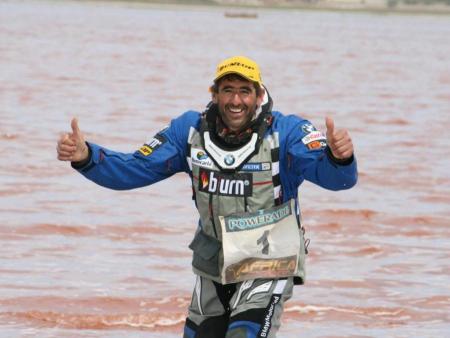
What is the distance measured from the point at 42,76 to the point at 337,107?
34.5 ft

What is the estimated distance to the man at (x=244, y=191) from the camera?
23.5ft

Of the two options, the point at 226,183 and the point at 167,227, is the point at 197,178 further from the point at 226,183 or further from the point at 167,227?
the point at 167,227

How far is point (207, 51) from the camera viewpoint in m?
60.0

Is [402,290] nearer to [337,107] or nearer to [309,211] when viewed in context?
[309,211]

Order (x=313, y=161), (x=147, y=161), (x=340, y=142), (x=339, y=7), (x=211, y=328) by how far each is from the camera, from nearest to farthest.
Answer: (x=340, y=142) → (x=313, y=161) → (x=211, y=328) → (x=147, y=161) → (x=339, y=7)

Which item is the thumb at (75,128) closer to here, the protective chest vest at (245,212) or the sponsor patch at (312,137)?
the protective chest vest at (245,212)

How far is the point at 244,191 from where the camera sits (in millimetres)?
7203

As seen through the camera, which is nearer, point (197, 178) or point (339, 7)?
point (197, 178)

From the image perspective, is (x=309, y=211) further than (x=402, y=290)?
Yes

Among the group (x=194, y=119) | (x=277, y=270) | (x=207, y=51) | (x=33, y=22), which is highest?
(x=33, y=22)

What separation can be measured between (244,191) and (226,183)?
96mm

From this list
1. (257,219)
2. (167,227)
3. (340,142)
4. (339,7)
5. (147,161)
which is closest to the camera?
(340,142)

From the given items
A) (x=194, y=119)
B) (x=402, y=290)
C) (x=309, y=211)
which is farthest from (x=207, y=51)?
(x=194, y=119)

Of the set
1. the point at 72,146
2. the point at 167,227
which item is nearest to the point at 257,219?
the point at 72,146
